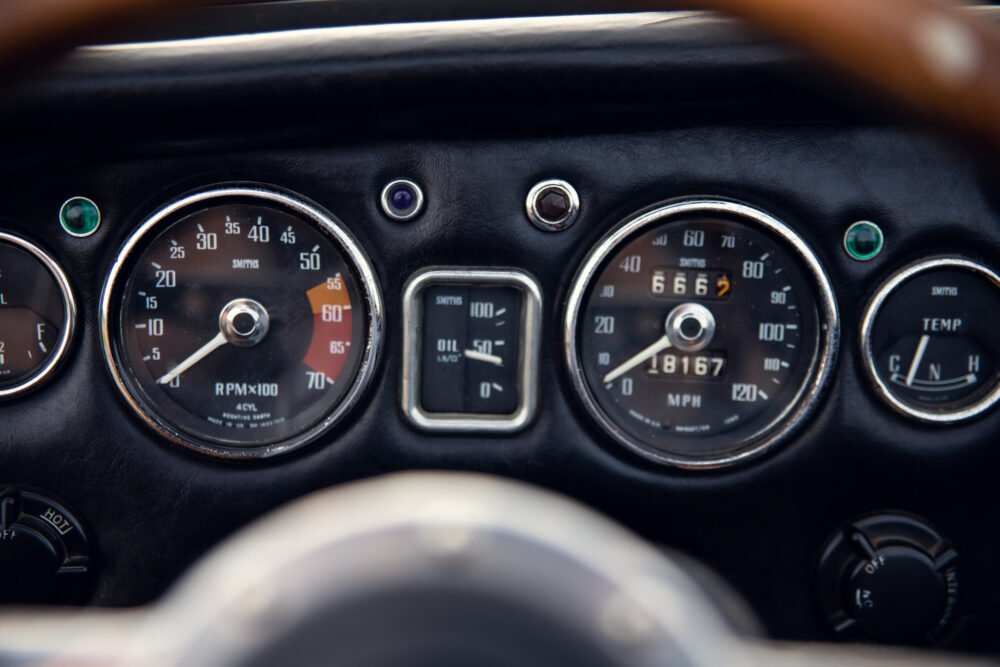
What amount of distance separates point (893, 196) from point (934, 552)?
803 millimetres

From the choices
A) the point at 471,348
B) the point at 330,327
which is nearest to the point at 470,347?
the point at 471,348

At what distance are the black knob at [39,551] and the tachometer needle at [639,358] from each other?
1254 mm

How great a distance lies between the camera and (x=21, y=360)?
227cm

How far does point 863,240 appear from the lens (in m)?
2.27

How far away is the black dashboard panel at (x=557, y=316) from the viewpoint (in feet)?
7.29

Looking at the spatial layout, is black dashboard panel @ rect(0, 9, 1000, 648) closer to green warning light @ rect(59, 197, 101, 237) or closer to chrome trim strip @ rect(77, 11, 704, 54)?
green warning light @ rect(59, 197, 101, 237)

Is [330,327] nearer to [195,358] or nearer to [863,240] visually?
[195,358]

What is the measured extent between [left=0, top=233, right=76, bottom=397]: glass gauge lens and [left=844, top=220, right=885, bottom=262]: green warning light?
5.76 feet

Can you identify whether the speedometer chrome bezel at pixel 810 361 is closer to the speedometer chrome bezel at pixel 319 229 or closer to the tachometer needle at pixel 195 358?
the speedometer chrome bezel at pixel 319 229

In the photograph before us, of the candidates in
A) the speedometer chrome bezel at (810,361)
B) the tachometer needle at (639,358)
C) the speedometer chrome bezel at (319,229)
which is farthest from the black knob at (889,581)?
the speedometer chrome bezel at (319,229)

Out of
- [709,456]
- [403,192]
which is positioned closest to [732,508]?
[709,456]

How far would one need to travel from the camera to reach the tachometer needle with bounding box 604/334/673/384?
7.46 ft

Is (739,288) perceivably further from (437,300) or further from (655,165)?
(437,300)

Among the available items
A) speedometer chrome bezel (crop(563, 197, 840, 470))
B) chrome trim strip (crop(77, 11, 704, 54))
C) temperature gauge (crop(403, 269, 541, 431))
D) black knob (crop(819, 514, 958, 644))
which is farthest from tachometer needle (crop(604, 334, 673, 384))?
chrome trim strip (crop(77, 11, 704, 54))
